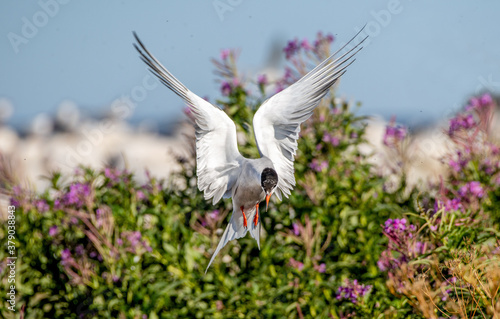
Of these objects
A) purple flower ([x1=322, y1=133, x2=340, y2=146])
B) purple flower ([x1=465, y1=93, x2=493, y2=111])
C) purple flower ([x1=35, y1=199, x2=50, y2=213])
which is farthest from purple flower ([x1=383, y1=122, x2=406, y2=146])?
purple flower ([x1=35, y1=199, x2=50, y2=213])

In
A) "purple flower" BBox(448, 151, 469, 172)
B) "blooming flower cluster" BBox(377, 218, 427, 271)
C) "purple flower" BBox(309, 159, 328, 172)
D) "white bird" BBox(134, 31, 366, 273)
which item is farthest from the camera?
"purple flower" BBox(309, 159, 328, 172)

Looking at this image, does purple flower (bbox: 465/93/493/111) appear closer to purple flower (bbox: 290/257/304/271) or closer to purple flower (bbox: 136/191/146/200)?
purple flower (bbox: 290/257/304/271)

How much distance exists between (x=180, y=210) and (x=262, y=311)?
0.92m

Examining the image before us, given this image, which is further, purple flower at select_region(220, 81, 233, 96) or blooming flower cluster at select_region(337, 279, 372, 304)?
purple flower at select_region(220, 81, 233, 96)

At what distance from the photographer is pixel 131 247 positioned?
3.81 meters

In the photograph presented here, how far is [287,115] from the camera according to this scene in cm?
347

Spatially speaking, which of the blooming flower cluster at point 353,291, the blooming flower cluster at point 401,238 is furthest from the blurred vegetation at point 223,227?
the blooming flower cluster at point 401,238

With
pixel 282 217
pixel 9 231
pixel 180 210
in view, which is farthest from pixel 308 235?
pixel 9 231

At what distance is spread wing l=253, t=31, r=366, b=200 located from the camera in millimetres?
3459

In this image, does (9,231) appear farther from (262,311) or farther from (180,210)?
(262,311)

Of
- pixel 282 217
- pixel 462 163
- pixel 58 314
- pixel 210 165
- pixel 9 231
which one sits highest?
pixel 9 231

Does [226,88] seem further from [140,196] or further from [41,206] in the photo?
[41,206]

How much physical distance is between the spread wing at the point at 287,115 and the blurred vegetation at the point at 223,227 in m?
0.35

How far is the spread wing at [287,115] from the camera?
3.46 m
